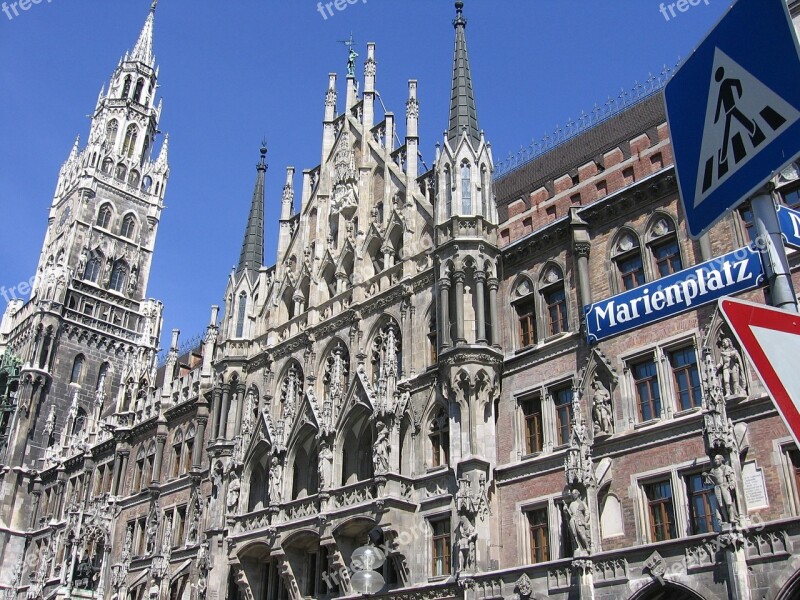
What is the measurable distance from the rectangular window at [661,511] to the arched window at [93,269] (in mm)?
45905

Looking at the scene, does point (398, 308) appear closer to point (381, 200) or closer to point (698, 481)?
point (381, 200)

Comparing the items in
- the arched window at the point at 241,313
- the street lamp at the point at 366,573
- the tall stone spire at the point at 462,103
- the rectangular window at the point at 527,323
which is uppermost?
the tall stone spire at the point at 462,103

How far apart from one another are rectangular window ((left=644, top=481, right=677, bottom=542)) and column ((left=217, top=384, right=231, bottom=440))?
1755 cm

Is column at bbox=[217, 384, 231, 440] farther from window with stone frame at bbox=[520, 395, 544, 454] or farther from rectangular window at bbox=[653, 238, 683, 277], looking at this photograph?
rectangular window at bbox=[653, 238, 683, 277]

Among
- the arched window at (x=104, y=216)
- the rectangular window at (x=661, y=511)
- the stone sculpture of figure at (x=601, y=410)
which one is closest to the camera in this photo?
the rectangular window at (x=661, y=511)

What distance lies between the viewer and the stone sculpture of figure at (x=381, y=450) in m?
23.4

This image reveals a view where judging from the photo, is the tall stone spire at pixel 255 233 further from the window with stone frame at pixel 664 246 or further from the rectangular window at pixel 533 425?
the window with stone frame at pixel 664 246

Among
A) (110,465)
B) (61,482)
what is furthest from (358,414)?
(61,482)

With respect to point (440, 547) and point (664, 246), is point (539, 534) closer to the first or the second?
point (440, 547)

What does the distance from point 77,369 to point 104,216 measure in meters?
12.3

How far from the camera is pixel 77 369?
Result: 5253 centimetres

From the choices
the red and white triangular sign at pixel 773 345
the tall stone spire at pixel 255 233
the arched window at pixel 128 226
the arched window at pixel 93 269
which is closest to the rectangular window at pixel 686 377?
the red and white triangular sign at pixel 773 345

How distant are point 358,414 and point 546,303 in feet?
23.1

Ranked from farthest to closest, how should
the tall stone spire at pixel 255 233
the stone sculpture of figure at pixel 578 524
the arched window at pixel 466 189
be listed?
the tall stone spire at pixel 255 233, the arched window at pixel 466 189, the stone sculpture of figure at pixel 578 524
